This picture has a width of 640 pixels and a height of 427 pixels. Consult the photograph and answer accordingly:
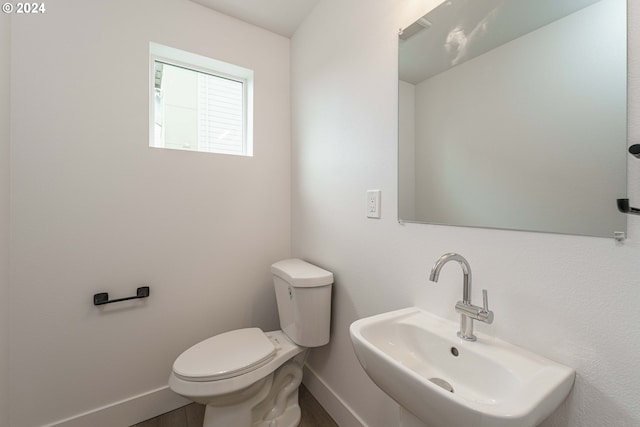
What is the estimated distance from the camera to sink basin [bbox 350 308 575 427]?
1.69ft

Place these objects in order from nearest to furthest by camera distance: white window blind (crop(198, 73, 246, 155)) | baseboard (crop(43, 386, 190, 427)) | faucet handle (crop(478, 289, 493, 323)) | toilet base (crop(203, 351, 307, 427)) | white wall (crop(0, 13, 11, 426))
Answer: faucet handle (crop(478, 289, 493, 323)) → white wall (crop(0, 13, 11, 426)) → toilet base (crop(203, 351, 307, 427)) → baseboard (crop(43, 386, 190, 427)) → white window blind (crop(198, 73, 246, 155))

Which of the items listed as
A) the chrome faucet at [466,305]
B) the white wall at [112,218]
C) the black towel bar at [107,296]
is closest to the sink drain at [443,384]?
the chrome faucet at [466,305]

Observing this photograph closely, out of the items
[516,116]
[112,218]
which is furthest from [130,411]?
[516,116]

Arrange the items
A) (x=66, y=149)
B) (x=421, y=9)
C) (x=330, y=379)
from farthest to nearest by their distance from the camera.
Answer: (x=330, y=379) < (x=66, y=149) < (x=421, y=9)

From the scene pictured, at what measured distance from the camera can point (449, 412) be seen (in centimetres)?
53

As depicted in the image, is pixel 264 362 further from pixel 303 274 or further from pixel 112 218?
pixel 112 218

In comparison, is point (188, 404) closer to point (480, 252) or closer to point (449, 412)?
point (449, 412)

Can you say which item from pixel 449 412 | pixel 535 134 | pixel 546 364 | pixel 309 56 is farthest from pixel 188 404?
pixel 309 56

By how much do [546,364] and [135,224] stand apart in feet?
5.97

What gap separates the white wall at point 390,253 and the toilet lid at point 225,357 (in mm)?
433

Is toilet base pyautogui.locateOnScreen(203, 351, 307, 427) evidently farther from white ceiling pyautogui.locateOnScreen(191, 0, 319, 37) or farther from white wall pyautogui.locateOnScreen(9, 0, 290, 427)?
white ceiling pyautogui.locateOnScreen(191, 0, 319, 37)

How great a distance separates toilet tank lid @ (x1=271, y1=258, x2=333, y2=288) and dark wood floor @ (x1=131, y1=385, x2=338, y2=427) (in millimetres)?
782

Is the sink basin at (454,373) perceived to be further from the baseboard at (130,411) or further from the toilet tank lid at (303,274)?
the baseboard at (130,411)

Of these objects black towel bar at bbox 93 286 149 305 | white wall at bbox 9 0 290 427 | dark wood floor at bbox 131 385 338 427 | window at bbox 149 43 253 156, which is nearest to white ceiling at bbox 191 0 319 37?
white wall at bbox 9 0 290 427
